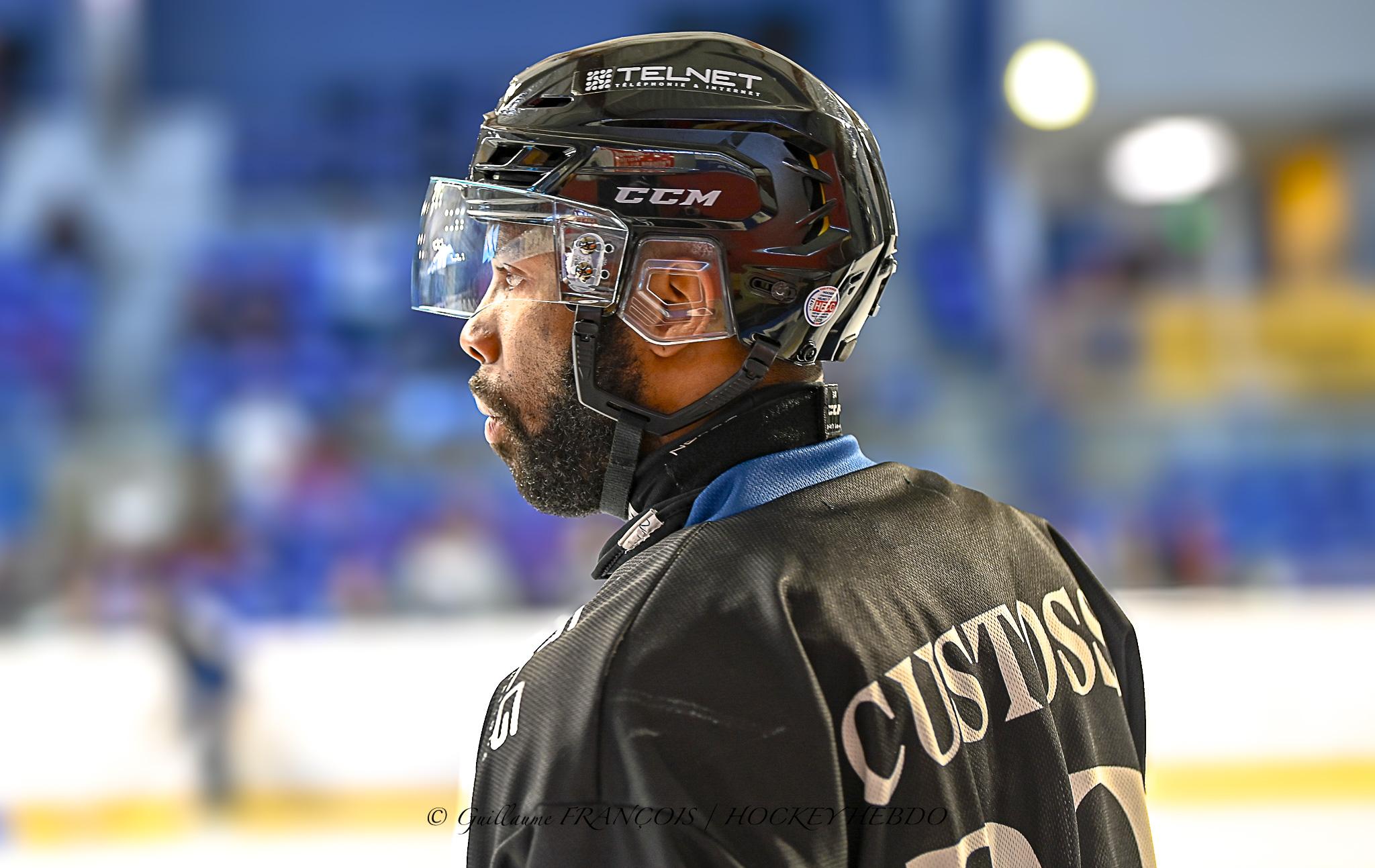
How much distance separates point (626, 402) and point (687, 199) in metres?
0.18

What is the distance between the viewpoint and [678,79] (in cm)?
106

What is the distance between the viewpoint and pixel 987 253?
4984 millimetres

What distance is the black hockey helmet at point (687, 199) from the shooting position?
1045 millimetres

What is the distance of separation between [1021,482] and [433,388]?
2340 millimetres

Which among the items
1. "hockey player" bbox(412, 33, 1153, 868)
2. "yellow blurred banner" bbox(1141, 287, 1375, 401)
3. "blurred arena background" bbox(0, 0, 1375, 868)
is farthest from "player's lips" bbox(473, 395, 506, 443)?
"yellow blurred banner" bbox(1141, 287, 1375, 401)

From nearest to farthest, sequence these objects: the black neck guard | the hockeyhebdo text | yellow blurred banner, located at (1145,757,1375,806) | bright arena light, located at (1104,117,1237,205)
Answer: the hockeyhebdo text, the black neck guard, yellow blurred banner, located at (1145,757,1375,806), bright arena light, located at (1104,117,1237,205)

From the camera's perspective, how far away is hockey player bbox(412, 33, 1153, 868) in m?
0.77

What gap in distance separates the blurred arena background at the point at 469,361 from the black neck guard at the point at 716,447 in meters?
3.55

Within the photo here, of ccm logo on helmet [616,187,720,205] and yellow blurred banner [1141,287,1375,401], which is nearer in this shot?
ccm logo on helmet [616,187,720,205]

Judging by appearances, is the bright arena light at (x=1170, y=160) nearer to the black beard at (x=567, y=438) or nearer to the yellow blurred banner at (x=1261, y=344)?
the yellow blurred banner at (x=1261, y=344)

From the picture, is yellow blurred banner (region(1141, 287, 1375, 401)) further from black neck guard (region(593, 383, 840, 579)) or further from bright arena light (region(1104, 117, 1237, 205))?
black neck guard (region(593, 383, 840, 579))

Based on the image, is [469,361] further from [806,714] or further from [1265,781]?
[806,714]

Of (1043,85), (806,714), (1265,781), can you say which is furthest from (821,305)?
(1043,85)

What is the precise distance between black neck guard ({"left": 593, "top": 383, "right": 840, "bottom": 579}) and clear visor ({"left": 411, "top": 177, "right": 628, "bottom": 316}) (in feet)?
0.48
